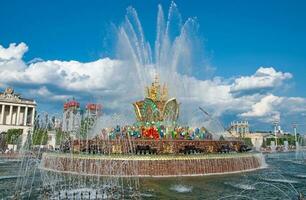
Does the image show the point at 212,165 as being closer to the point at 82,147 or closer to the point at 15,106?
the point at 82,147

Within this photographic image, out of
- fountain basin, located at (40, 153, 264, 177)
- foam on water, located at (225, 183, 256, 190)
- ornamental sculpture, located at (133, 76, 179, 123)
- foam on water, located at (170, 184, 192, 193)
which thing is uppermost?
ornamental sculpture, located at (133, 76, 179, 123)

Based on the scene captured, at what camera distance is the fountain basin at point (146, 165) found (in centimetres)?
2706

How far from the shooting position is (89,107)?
110438 millimetres

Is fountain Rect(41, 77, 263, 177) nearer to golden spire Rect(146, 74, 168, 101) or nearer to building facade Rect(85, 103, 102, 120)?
golden spire Rect(146, 74, 168, 101)

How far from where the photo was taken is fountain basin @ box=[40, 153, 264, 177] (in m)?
27.1

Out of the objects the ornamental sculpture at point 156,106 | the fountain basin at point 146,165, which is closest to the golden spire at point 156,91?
the ornamental sculpture at point 156,106

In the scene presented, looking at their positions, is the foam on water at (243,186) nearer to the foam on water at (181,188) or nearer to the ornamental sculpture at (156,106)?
the foam on water at (181,188)

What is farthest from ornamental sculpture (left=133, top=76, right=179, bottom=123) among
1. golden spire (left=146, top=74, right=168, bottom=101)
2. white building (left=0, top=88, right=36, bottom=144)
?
white building (left=0, top=88, right=36, bottom=144)

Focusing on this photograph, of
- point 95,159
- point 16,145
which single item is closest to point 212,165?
point 95,159

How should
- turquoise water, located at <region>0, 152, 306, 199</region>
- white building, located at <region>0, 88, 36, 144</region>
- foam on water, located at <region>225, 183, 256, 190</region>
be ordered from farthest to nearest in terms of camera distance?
white building, located at <region>0, 88, 36, 144</region>
foam on water, located at <region>225, 183, 256, 190</region>
turquoise water, located at <region>0, 152, 306, 199</region>

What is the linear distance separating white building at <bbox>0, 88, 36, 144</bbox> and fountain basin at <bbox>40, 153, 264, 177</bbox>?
3445 inches

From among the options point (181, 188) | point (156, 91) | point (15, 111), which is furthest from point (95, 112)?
point (181, 188)

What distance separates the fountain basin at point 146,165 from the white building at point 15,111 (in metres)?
87.5

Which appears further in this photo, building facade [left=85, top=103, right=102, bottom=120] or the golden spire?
building facade [left=85, top=103, right=102, bottom=120]
